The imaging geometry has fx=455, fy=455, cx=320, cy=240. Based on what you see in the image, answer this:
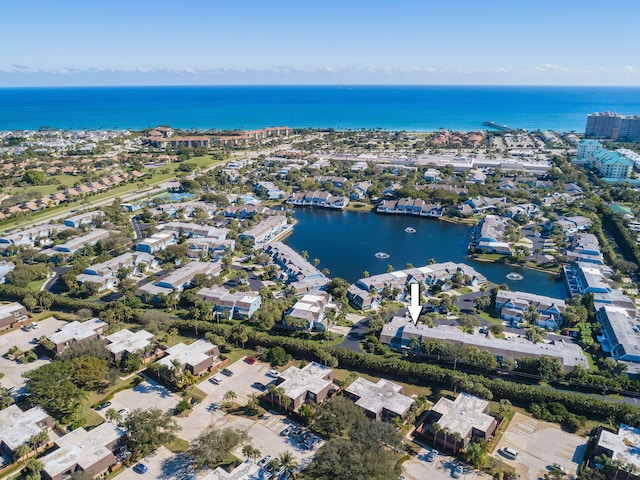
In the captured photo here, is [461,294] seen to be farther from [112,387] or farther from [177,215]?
[177,215]

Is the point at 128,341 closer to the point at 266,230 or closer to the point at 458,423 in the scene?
the point at 458,423

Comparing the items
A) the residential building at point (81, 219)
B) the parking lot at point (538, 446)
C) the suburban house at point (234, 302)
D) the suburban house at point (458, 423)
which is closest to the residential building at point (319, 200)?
the residential building at point (81, 219)

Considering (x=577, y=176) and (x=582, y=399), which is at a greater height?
(x=577, y=176)

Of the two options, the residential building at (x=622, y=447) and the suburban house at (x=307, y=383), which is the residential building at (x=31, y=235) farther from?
the residential building at (x=622, y=447)

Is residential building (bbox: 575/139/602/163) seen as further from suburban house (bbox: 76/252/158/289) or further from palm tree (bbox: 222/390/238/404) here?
palm tree (bbox: 222/390/238/404)

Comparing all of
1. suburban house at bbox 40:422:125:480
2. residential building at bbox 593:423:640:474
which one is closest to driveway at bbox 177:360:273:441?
suburban house at bbox 40:422:125:480

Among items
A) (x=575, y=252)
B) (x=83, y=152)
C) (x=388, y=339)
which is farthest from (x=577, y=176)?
(x=83, y=152)
